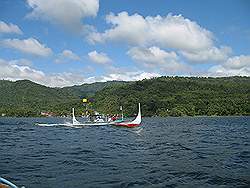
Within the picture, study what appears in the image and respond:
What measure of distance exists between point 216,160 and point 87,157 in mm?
11109

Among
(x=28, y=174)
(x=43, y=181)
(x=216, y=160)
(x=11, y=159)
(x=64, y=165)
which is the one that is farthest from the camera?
(x=11, y=159)

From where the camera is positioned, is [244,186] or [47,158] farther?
[47,158]

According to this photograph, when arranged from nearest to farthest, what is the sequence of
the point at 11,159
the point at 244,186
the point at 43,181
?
the point at 244,186 → the point at 43,181 → the point at 11,159

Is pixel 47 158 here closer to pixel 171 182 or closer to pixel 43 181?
pixel 43 181

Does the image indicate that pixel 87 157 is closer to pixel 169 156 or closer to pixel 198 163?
pixel 169 156

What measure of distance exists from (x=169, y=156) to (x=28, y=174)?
13.5 metres

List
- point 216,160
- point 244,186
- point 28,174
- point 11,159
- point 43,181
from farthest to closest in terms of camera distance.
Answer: point 11,159, point 216,160, point 28,174, point 43,181, point 244,186

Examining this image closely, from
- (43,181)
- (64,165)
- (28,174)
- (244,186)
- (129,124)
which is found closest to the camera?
(244,186)

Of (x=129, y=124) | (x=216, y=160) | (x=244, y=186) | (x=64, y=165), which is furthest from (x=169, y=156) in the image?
(x=129, y=124)

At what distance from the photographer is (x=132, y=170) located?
23.1m

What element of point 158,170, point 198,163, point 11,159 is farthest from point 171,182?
point 11,159

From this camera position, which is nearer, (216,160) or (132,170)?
(132,170)

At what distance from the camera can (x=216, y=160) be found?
27625 mm

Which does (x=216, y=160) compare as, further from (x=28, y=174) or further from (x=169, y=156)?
(x=28, y=174)
